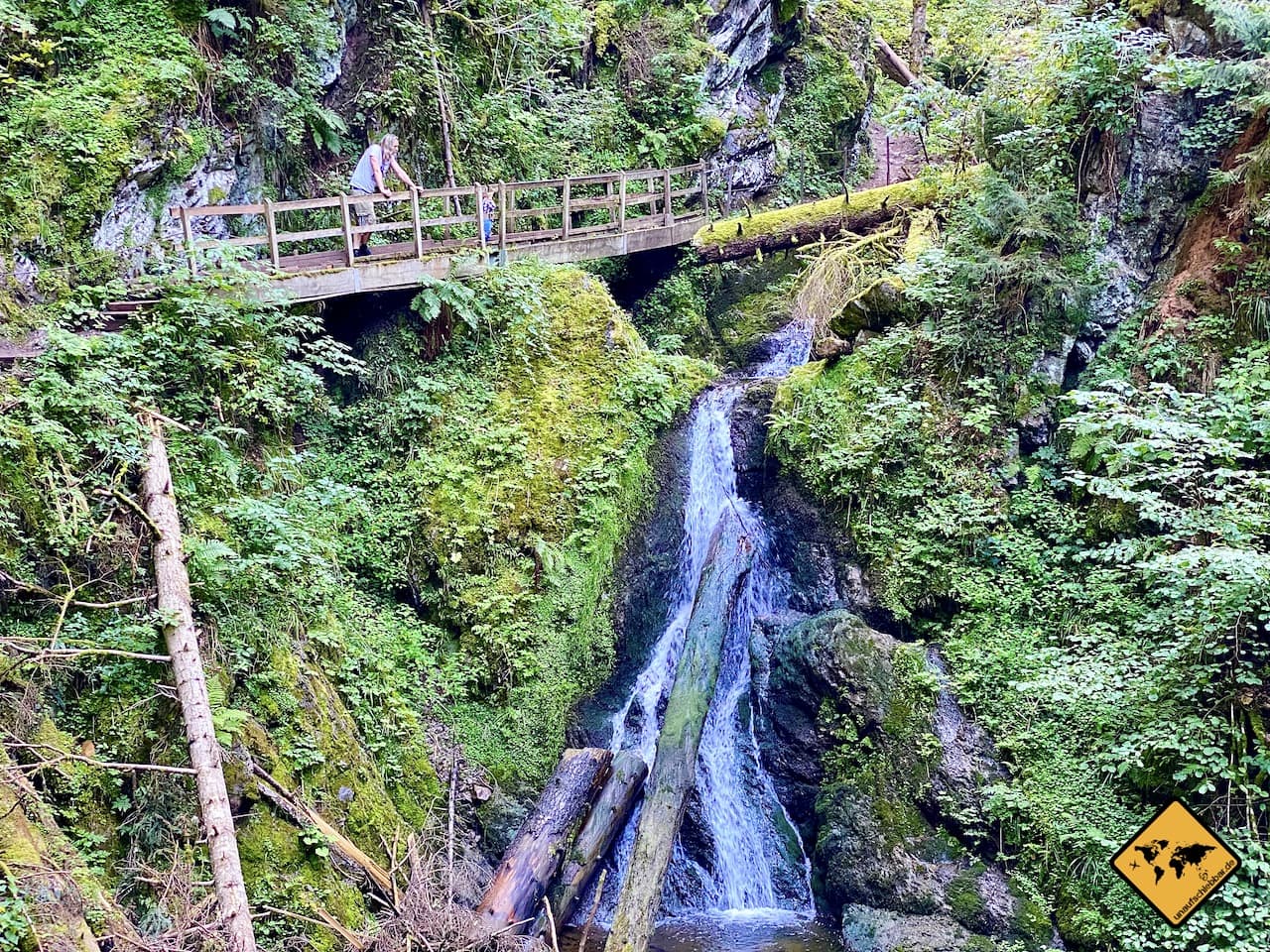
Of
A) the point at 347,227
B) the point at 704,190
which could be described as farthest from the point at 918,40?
the point at 347,227

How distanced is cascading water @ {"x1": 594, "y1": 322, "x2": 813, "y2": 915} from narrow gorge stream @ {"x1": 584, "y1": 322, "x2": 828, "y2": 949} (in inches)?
0.4

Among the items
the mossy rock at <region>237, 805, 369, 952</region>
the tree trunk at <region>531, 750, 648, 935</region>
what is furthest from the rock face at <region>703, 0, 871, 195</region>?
the mossy rock at <region>237, 805, 369, 952</region>

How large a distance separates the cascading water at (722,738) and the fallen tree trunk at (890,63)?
13.9m

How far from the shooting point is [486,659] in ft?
28.6

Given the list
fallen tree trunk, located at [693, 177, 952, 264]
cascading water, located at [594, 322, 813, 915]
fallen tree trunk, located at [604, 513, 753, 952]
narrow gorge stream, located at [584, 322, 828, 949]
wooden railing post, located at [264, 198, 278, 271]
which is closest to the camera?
fallen tree trunk, located at [604, 513, 753, 952]

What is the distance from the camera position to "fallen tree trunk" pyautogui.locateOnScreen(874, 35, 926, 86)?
20.5 meters

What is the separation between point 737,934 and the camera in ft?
25.1

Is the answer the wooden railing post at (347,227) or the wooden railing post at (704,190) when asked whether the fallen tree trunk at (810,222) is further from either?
the wooden railing post at (347,227)

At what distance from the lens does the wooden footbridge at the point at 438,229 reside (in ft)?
30.7

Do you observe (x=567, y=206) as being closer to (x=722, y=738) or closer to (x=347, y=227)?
(x=347, y=227)

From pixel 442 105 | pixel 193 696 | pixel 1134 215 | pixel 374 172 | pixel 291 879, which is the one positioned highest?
pixel 442 105

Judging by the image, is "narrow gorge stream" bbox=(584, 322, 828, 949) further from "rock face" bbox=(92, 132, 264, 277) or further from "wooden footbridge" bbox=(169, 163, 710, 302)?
"rock face" bbox=(92, 132, 264, 277)

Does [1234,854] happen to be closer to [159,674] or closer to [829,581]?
[829,581]

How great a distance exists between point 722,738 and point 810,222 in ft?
29.5
